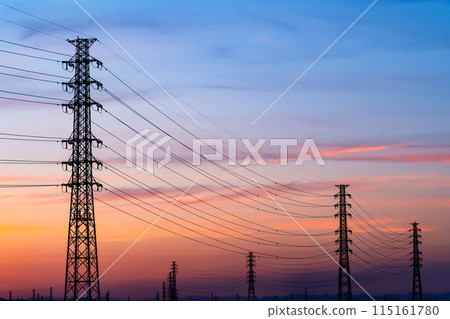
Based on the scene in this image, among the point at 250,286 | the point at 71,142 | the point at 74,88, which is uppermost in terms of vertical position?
the point at 74,88

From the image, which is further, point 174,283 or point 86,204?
point 174,283

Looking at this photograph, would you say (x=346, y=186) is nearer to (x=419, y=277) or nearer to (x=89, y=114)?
(x=419, y=277)

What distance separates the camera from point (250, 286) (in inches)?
4712

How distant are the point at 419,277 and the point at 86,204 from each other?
6865cm

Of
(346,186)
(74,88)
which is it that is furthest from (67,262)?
(346,186)

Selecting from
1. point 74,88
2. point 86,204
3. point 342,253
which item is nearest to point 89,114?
point 74,88

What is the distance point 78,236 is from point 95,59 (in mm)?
13411

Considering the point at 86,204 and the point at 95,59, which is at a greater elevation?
the point at 95,59

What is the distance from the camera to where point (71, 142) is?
5984cm
